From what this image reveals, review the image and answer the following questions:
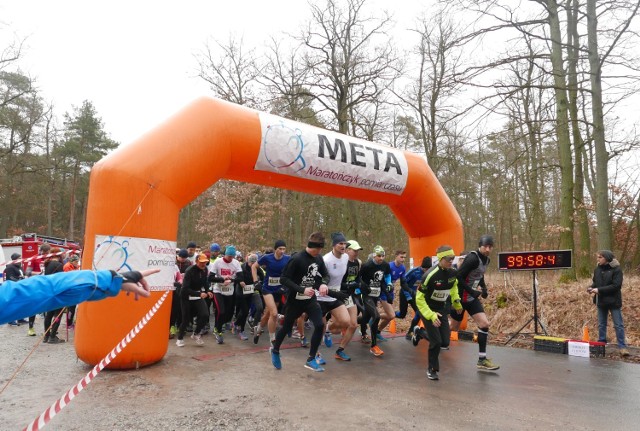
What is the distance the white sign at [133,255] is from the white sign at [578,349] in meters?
7.23

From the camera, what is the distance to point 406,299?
32.4ft

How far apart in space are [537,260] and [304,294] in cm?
537

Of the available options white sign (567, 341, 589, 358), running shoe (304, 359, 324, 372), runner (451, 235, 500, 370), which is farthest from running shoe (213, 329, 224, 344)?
white sign (567, 341, 589, 358)

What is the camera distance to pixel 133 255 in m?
6.29

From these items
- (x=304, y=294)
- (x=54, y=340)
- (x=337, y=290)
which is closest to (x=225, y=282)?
(x=337, y=290)

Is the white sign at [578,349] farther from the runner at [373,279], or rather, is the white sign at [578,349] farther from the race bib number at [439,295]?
the runner at [373,279]

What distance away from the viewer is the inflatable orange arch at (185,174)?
6.21m

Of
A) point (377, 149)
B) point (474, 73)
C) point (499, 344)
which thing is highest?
point (474, 73)

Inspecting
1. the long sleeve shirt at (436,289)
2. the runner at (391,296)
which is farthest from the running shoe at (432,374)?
the runner at (391,296)

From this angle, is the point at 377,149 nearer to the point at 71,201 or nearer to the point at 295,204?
the point at 295,204

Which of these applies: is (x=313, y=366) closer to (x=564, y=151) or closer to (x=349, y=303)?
(x=349, y=303)

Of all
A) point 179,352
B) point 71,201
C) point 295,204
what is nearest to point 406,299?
point 179,352

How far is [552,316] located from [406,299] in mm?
3594

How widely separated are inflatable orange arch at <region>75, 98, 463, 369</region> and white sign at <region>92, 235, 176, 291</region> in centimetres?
10
